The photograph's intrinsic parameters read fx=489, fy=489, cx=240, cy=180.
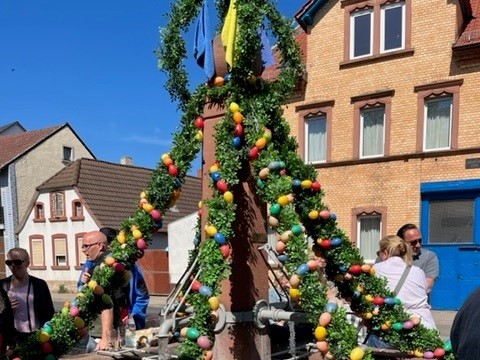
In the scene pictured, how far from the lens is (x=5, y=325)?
329 cm

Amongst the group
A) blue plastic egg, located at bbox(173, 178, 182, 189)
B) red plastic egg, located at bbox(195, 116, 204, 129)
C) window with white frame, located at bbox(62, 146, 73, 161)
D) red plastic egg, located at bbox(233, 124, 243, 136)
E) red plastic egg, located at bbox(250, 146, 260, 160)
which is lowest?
blue plastic egg, located at bbox(173, 178, 182, 189)

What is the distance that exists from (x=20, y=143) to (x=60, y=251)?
7.04 m

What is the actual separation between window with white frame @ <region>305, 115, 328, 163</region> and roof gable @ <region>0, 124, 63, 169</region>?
1652 centimetres

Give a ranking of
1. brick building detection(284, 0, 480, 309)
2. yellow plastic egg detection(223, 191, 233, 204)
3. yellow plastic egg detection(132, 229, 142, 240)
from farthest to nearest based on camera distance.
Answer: brick building detection(284, 0, 480, 309) < yellow plastic egg detection(132, 229, 142, 240) < yellow plastic egg detection(223, 191, 233, 204)

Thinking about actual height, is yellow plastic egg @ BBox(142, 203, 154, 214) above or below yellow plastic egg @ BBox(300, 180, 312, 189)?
below

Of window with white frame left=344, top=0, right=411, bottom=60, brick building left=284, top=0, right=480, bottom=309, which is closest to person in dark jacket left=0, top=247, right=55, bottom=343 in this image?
brick building left=284, top=0, right=480, bottom=309

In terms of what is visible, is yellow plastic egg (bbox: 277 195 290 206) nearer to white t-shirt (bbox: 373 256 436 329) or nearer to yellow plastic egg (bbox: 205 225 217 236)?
yellow plastic egg (bbox: 205 225 217 236)

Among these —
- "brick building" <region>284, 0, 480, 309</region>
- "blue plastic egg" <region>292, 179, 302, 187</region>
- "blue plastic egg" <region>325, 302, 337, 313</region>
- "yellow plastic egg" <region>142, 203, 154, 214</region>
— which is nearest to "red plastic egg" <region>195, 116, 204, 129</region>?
"yellow plastic egg" <region>142, 203, 154, 214</region>

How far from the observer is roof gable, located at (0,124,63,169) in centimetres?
2416

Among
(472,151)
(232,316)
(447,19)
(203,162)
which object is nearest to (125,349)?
(232,316)

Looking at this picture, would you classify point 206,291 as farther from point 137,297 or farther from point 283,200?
point 137,297

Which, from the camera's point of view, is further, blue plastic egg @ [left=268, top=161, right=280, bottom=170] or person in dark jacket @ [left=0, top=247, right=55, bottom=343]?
person in dark jacket @ [left=0, top=247, right=55, bottom=343]

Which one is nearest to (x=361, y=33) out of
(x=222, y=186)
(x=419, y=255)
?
(x=419, y=255)

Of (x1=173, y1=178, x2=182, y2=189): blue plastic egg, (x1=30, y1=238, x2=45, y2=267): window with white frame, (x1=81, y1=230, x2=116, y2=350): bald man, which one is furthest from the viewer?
(x1=30, y1=238, x2=45, y2=267): window with white frame
